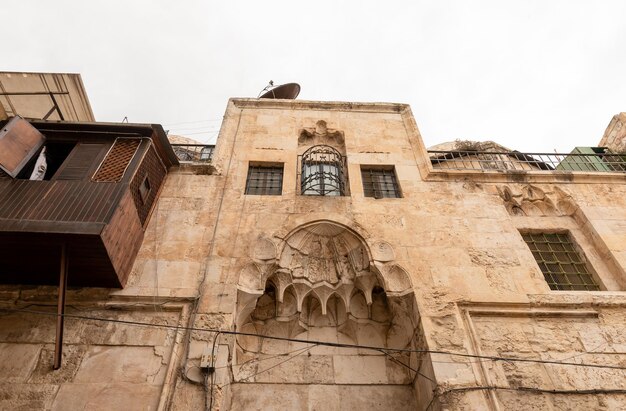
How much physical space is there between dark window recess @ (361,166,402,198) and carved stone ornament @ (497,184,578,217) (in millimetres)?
2329

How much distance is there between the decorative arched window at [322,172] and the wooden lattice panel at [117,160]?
345 cm

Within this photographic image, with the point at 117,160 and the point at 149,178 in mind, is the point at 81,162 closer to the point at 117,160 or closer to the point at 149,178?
the point at 117,160

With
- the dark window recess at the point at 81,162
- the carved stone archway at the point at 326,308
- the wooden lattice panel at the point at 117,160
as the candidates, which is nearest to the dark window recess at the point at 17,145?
the dark window recess at the point at 81,162

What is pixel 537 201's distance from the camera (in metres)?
7.86

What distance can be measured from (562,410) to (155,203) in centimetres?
741

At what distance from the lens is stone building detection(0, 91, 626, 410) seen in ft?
15.9

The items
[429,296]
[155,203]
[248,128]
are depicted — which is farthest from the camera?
[248,128]

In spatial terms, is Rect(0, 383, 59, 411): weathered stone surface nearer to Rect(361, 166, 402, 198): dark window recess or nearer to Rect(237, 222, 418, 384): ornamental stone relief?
Rect(237, 222, 418, 384): ornamental stone relief

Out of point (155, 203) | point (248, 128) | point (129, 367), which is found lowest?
point (129, 367)

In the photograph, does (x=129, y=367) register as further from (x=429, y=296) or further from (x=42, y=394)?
(x=429, y=296)

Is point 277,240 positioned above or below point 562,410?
above

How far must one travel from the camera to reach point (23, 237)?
15.6 feet

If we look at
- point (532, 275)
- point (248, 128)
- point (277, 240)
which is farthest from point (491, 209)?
point (248, 128)

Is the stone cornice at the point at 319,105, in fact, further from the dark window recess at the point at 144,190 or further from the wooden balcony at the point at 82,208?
the dark window recess at the point at 144,190
